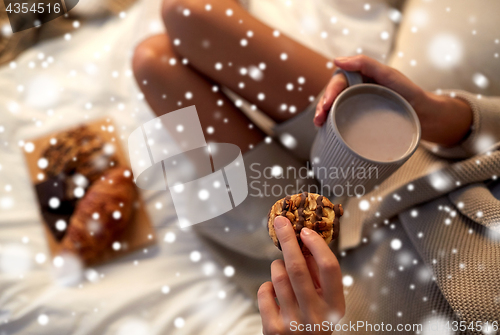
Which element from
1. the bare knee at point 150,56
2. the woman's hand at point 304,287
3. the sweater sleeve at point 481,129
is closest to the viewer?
the woman's hand at point 304,287

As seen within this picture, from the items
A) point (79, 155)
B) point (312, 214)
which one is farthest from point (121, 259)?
point (312, 214)

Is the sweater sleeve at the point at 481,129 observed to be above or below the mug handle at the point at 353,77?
below

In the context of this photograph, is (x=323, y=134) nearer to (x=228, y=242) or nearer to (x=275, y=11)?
(x=228, y=242)

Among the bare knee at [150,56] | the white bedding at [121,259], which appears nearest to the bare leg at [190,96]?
the bare knee at [150,56]

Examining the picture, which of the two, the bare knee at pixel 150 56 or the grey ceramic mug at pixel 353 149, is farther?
the bare knee at pixel 150 56

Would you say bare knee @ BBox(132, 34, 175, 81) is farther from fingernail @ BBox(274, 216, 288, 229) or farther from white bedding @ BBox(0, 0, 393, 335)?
fingernail @ BBox(274, 216, 288, 229)

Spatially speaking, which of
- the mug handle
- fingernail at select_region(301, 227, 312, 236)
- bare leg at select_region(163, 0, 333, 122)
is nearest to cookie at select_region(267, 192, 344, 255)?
fingernail at select_region(301, 227, 312, 236)

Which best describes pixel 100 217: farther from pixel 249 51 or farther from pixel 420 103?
pixel 420 103

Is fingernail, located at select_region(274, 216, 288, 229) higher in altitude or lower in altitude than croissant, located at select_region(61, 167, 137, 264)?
higher

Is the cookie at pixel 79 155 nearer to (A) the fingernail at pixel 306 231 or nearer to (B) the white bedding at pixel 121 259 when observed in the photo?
(B) the white bedding at pixel 121 259
